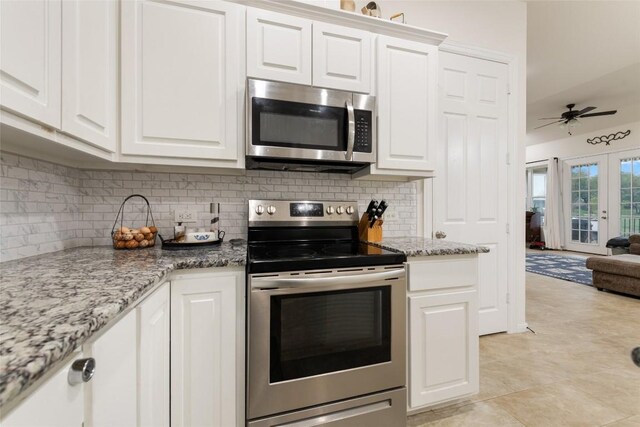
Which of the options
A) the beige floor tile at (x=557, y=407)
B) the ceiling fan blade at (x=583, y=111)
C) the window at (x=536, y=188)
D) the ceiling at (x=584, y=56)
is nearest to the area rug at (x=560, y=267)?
the window at (x=536, y=188)

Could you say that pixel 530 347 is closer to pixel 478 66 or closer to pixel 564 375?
pixel 564 375

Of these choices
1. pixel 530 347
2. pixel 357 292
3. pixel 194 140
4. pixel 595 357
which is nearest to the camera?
pixel 357 292

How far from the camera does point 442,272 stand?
5.14ft

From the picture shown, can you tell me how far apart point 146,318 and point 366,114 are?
147 cm

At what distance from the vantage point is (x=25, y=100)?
0.83 meters

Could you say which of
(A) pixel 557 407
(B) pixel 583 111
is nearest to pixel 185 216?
(A) pixel 557 407

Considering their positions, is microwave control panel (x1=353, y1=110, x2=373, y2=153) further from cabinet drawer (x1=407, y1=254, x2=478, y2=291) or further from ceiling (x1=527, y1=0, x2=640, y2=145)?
ceiling (x1=527, y1=0, x2=640, y2=145)

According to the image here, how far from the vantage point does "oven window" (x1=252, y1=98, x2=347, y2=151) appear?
1.57 m

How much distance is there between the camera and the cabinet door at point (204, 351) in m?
1.21

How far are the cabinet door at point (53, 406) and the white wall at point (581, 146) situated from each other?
27.9 feet

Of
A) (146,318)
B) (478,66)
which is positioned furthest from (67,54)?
(478,66)

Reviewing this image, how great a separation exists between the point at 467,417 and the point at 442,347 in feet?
1.41

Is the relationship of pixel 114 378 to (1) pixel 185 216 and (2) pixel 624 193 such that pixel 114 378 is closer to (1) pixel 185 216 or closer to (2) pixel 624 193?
(1) pixel 185 216

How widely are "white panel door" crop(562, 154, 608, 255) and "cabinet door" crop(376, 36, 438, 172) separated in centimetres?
683
